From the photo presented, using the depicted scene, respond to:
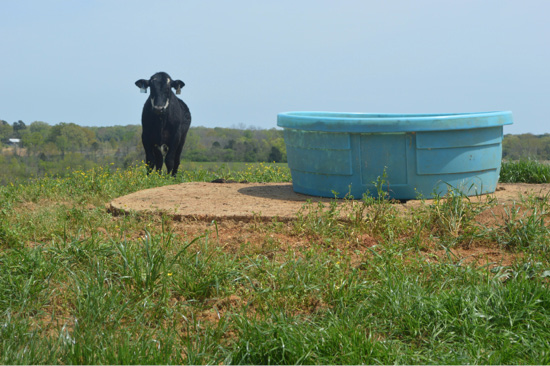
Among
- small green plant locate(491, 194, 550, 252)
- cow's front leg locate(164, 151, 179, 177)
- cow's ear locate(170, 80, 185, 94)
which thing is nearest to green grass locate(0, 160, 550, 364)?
small green plant locate(491, 194, 550, 252)

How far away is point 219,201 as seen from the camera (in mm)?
6441

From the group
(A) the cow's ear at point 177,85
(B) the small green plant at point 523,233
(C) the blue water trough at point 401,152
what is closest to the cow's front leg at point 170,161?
(A) the cow's ear at point 177,85

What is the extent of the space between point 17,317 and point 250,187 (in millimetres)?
4302

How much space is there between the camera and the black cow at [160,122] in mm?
11133

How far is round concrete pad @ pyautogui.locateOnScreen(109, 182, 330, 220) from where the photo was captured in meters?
5.65

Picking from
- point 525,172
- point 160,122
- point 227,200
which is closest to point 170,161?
point 160,122

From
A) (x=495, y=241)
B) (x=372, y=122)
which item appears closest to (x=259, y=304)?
(x=495, y=241)

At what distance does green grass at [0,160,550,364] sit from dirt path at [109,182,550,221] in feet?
1.15

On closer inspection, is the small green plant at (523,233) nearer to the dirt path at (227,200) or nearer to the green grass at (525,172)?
the dirt path at (227,200)

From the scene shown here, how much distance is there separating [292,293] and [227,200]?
9.42 feet

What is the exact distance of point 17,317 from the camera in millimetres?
3568

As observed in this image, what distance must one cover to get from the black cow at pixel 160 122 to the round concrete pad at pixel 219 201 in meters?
3.53

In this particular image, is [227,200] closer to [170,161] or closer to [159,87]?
[170,161]

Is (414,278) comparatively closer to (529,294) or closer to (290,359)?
(529,294)
